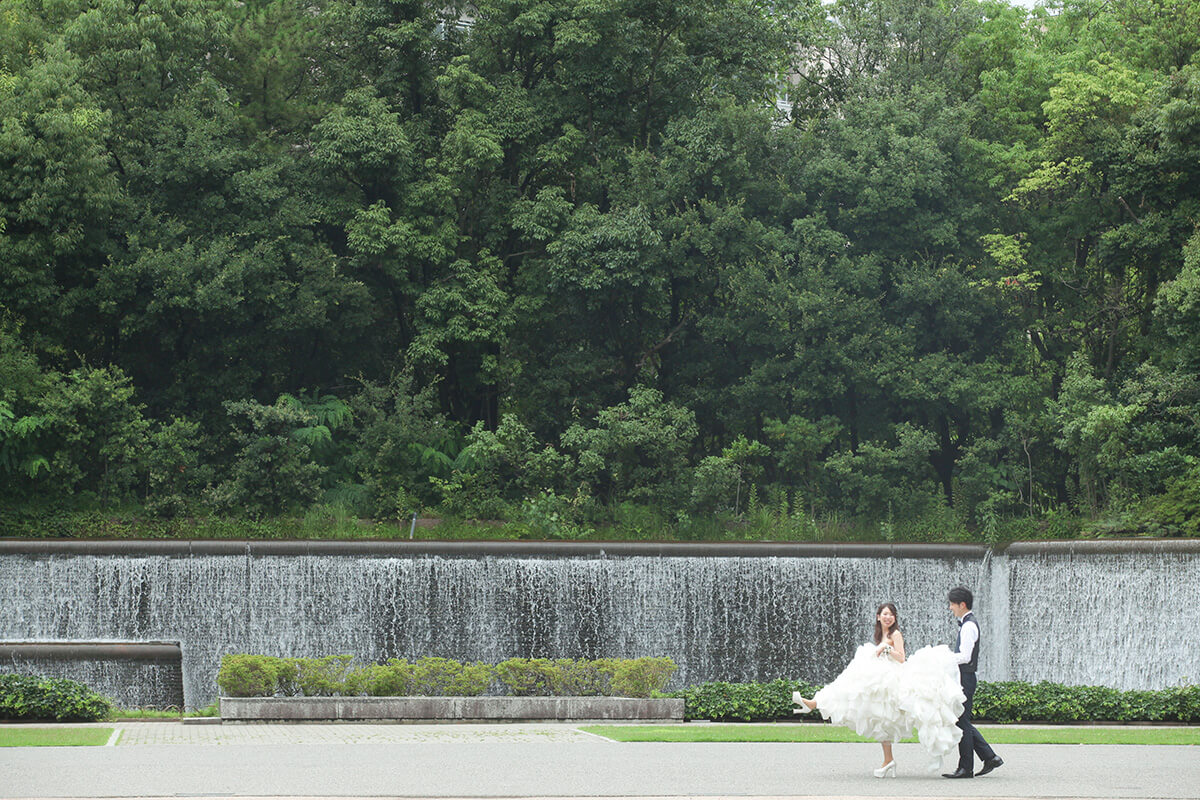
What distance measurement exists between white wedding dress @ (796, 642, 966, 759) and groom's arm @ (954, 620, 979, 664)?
191 mm

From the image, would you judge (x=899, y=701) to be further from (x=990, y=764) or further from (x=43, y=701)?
(x=43, y=701)

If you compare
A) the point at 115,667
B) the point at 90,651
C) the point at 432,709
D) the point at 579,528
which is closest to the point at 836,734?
the point at 432,709

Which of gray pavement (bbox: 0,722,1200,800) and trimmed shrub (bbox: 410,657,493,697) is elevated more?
gray pavement (bbox: 0,722,1200,800)

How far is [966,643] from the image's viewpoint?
1154cm

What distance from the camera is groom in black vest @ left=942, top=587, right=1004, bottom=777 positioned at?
1128 cm

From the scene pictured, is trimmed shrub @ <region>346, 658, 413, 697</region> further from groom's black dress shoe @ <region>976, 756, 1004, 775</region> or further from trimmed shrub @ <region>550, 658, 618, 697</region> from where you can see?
groom's black dress shoe @ <region>976, 756, 1004, 775</region>

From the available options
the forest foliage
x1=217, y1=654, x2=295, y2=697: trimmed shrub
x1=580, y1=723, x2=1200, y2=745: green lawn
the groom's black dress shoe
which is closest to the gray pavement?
the groom's black dress shoe

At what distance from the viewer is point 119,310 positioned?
31.6 meters

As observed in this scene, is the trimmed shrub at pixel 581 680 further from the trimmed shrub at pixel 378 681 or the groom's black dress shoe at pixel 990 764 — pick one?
the groom's black dress shoe at pixel 990 764

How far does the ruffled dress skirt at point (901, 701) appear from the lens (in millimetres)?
11172

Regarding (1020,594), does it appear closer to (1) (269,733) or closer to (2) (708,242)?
(2) (708,242)

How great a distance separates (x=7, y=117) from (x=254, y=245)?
615cm

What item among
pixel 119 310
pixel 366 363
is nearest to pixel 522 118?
pixel 366 363

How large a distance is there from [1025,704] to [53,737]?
12040 mm
